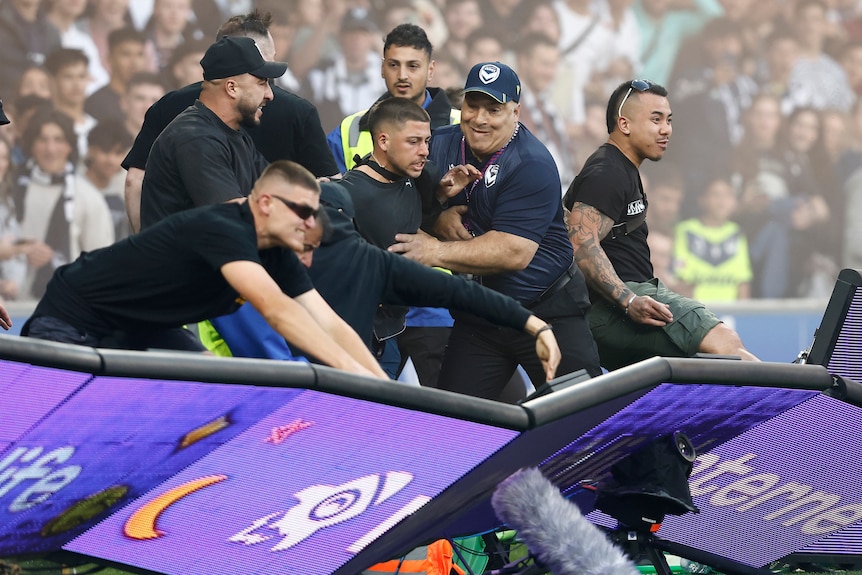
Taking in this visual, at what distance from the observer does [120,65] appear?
9.83 metres

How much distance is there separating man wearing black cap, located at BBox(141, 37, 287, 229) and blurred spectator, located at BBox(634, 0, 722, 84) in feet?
22.5

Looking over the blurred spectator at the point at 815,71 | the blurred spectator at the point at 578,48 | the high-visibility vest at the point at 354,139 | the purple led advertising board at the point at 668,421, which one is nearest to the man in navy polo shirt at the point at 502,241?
the high-visibility vest at the point at 354,139

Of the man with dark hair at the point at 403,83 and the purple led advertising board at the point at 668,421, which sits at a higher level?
the man with dark hair at the point at 403,83

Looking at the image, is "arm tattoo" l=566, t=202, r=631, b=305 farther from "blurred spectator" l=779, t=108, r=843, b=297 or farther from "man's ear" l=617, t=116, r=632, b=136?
"blurred spectator" l=779, t=108, r=843, b=297

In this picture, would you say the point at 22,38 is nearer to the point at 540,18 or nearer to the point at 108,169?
the point at 108,169

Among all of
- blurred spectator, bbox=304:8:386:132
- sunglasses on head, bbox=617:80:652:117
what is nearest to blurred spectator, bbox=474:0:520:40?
blurred spectator, bbox=304:8:386:132

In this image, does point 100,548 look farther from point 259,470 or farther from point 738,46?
point 738,46

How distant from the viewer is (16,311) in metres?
8.95

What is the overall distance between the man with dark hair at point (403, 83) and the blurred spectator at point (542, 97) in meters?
4.46

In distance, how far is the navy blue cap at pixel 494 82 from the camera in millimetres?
5188

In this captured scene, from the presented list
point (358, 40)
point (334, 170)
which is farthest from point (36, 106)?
point (334, 170)

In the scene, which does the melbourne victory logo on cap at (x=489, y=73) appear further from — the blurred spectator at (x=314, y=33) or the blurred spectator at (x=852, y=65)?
the blurred spectator at (x=852, y=65)

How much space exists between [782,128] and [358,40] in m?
3.63

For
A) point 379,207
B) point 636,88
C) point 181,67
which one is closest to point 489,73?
point 379,207
